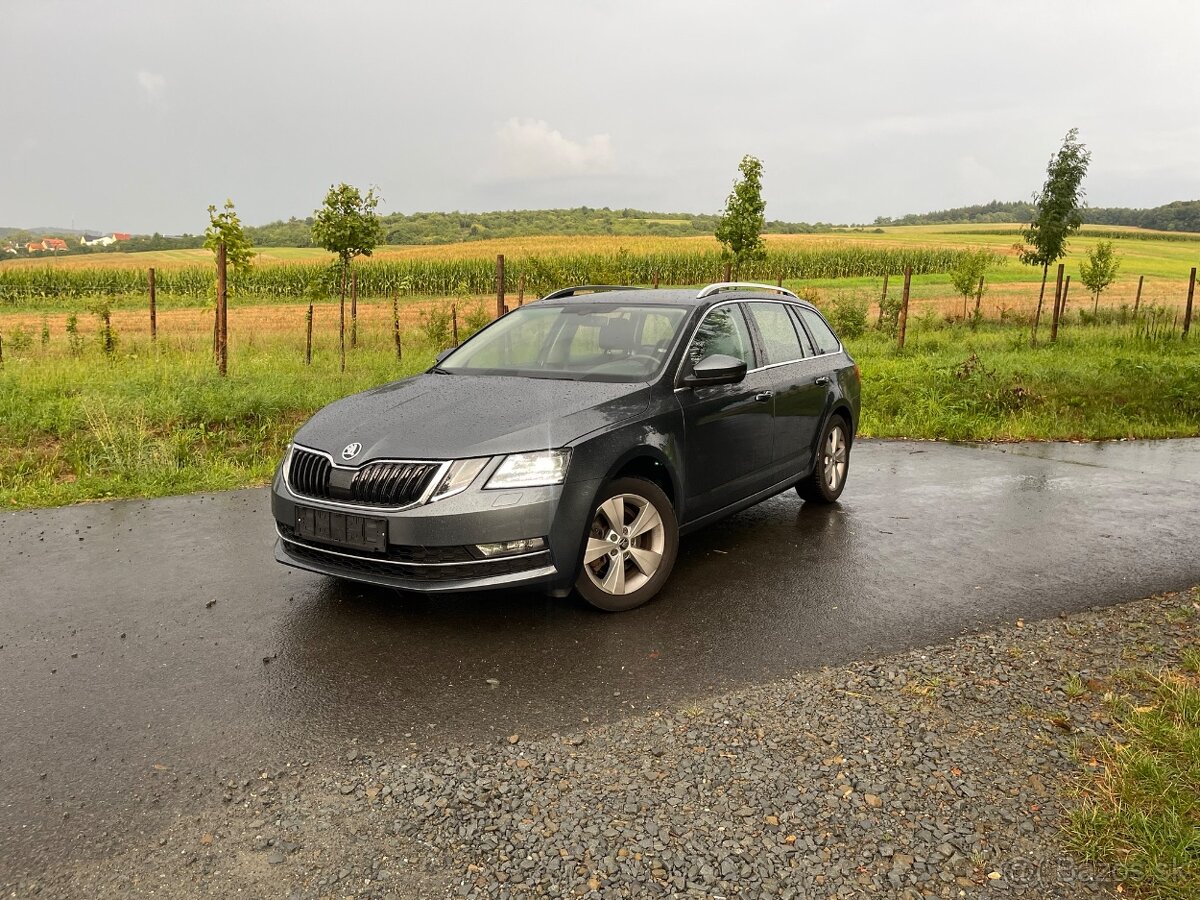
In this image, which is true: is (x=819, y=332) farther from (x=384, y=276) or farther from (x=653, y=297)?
(x=384, y=276)

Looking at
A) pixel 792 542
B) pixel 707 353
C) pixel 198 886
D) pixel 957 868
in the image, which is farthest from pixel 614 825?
pixel 792 542

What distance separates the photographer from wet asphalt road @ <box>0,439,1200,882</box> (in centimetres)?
344

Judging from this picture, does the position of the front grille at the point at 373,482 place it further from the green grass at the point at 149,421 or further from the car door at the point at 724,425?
the green grass at the point at 149,421

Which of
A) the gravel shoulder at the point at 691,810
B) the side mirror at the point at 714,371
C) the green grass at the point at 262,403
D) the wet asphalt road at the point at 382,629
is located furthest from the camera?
the green grass at the point at 262,403

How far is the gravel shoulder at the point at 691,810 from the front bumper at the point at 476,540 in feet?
3.21

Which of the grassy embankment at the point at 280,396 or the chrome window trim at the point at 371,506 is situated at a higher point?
the chrome window trim at the point at 371,506

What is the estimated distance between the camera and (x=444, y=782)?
10.5ft

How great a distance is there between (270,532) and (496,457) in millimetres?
2838

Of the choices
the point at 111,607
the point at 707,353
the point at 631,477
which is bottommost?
the point at 111,607

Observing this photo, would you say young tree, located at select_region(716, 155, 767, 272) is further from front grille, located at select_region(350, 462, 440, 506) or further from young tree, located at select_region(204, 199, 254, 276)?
front grille, located at select_region(350, 462, 440, 506)

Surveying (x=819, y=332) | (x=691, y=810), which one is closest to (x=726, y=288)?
(x=819, y=332)

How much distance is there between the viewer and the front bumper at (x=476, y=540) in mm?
4207

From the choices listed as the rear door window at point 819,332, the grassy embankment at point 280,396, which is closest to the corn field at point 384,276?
the grassy embankment at point 280,396

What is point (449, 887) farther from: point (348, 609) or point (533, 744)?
point (348, 609)
